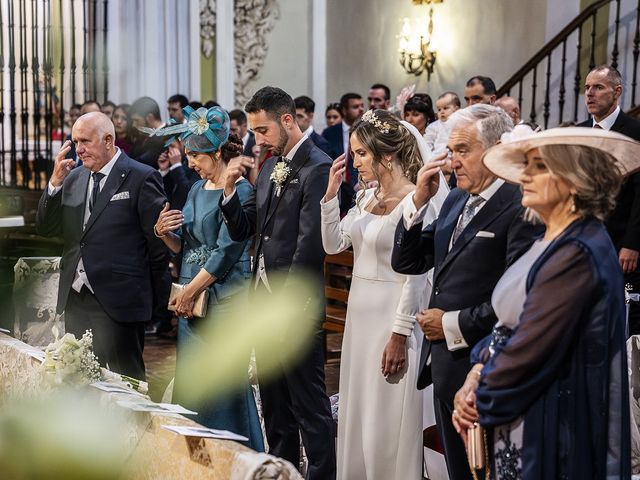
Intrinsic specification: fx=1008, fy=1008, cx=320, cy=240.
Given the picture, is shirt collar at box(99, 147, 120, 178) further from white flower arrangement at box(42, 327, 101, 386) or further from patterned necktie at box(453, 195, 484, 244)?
patterned necktie at box(453, 195, 484, 244)

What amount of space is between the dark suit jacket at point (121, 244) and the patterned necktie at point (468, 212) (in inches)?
67.2

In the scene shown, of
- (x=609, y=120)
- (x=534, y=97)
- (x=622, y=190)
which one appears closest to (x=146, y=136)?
(x=534, y=97)

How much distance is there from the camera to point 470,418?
240 cm

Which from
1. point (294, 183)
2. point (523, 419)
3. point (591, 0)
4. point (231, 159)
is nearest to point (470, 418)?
point (523, 419)

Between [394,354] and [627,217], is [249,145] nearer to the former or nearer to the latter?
[627,217]

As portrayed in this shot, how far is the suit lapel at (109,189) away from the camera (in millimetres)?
4215

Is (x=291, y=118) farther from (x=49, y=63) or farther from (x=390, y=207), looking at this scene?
(x=49, y=63)

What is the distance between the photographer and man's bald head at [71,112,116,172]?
4.20 metres

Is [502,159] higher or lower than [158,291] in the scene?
higher

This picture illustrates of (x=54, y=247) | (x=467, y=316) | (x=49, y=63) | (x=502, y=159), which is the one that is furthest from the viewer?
(x=49, y=63)

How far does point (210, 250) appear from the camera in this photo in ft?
13.2

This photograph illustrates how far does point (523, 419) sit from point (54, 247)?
582 centimetres

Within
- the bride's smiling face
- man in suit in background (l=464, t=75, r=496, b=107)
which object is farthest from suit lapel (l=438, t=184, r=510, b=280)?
man in suit in background (l=464, t=75, r=496, b=107)

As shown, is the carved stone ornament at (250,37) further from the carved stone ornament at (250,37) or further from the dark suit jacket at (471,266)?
the dark suit jacket at (471,266)
